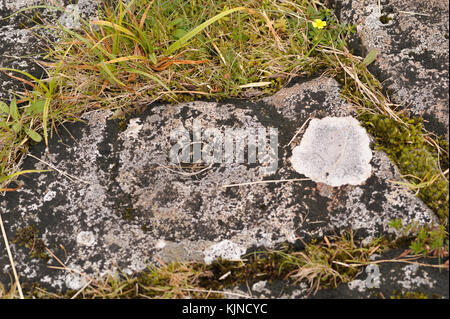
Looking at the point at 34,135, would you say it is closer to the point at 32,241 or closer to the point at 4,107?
the point at 4,107

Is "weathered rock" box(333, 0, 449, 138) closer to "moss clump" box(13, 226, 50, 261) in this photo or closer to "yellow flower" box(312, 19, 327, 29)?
"yellow flower" box(312, 19, 327, 29)

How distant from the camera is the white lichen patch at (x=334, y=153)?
2.23m

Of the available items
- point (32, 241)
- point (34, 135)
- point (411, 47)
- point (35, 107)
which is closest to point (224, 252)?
point (32, 241)

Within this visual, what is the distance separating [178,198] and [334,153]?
0.97m

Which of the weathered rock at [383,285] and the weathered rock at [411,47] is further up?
the weathered rock at [411,47]

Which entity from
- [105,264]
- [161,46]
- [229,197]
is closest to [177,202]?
[229,197]

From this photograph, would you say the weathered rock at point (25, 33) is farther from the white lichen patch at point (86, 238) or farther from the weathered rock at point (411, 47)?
the weathered rock at point (411, 47)

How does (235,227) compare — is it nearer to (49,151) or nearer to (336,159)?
(336,159)

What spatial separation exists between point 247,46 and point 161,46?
62 centimetres

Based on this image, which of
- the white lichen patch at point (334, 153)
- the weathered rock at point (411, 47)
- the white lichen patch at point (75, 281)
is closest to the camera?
the white lichen patch at point (75, 281)

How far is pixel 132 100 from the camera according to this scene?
2.56 m

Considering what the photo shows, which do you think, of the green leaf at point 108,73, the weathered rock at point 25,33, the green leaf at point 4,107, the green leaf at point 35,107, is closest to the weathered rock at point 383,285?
the green leaf at point 108,73

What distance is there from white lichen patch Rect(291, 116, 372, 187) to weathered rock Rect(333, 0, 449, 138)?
1.34 feet

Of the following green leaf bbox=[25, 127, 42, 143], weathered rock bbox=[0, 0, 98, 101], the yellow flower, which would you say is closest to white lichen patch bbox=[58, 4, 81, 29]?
weathered rock bbox=[0, 0, 98, 101]
